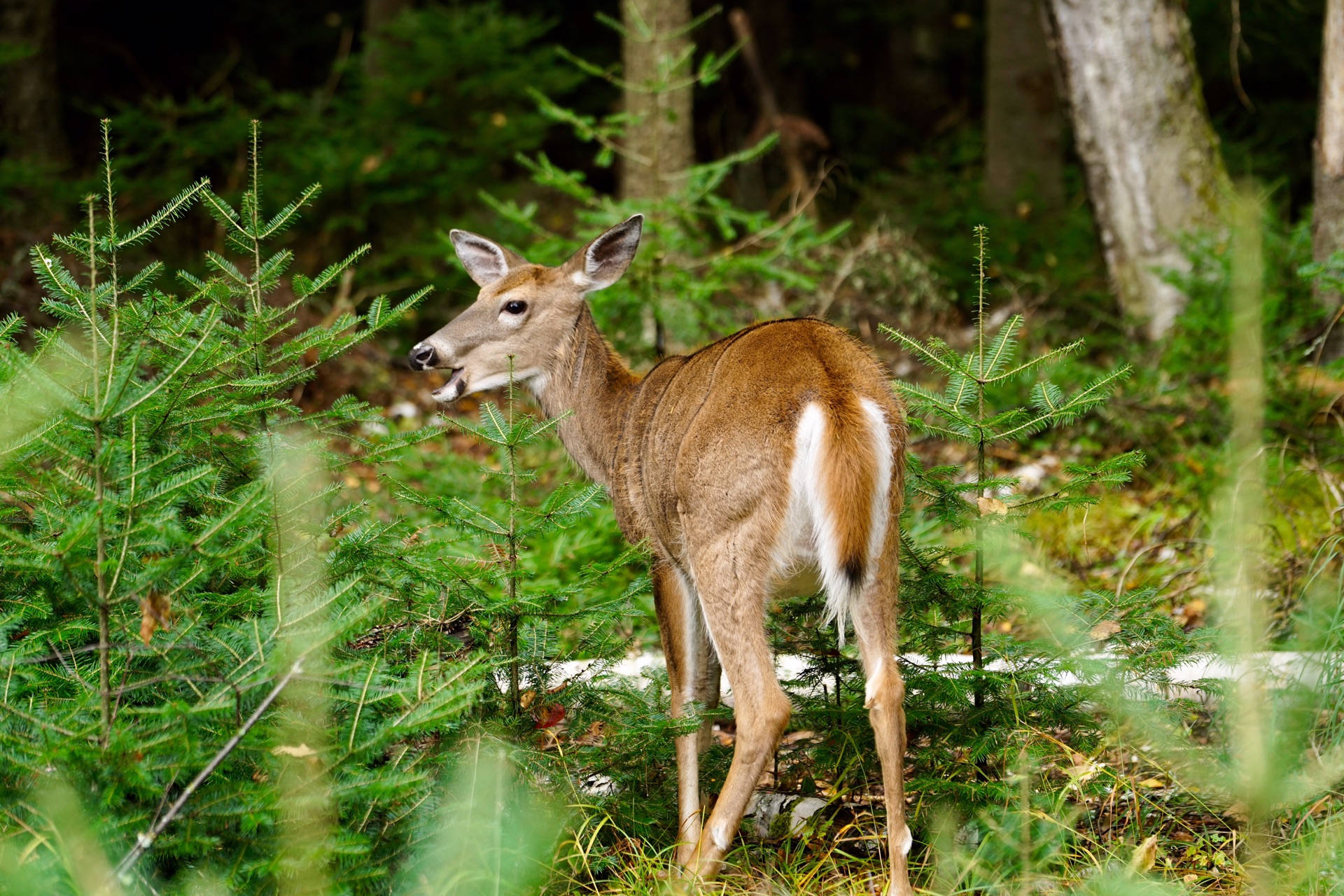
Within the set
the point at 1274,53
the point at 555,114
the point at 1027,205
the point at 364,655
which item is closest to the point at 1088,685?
the point at 364,655

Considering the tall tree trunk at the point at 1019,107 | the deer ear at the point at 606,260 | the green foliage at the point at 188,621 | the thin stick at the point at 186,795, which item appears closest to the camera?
the thin stick at the point at 186,795

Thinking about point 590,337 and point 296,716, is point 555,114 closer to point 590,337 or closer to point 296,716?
point 590,337

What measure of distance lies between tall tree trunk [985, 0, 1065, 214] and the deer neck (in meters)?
7.88

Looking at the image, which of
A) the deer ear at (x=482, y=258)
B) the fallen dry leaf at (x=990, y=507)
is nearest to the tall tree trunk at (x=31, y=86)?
the deer ear at (x=482, y=258)

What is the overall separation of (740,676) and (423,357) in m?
1.73

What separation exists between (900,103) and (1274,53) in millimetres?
5057

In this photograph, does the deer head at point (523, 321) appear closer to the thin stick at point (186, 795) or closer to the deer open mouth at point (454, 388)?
the deer open mouth at point (454, 388)

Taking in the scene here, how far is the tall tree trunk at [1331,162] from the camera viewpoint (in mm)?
6336

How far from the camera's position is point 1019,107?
1187 centimetres

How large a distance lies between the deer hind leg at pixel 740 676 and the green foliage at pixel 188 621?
29.3 inches

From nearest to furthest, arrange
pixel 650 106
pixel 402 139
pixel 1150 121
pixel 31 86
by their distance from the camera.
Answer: pixel 1150 121 < pixel 650 106 < pixel 402 139 < pixel 31 86

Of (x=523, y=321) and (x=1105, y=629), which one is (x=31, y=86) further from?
(x=1105, y=629)

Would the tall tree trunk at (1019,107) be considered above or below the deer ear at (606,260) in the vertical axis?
below

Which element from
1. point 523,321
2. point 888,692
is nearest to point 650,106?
point 523,321
